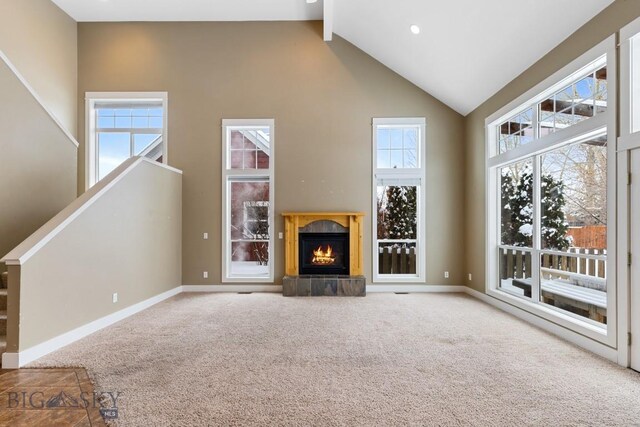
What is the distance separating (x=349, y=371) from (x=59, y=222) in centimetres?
334

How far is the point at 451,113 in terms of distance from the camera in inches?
254

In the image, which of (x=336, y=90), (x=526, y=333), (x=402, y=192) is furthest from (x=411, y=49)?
(x=526, y=333)

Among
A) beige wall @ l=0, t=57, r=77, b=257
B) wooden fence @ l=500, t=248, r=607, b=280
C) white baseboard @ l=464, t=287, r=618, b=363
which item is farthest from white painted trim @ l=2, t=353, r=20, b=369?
wooden fence @ l=500, t=248, r=607, b=280

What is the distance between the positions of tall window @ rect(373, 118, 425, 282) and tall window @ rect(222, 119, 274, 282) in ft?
7.08

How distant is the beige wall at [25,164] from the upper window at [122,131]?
168 centimetres

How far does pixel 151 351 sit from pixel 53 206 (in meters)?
3.06

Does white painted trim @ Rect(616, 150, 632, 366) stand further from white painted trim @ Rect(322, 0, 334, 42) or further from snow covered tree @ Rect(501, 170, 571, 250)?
white painted trim @ Rect(322, 0, 334, 42)

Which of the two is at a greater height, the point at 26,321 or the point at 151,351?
the point at 26,321

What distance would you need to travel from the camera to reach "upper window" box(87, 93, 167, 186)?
6586 millimetres

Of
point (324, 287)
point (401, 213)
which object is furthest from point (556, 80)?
point (324, 287)

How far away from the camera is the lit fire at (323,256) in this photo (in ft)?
20.7

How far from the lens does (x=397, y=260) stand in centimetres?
650

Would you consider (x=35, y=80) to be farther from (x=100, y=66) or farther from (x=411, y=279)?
(x=411, y=279)

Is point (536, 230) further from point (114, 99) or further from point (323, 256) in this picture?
point (114, 99)
